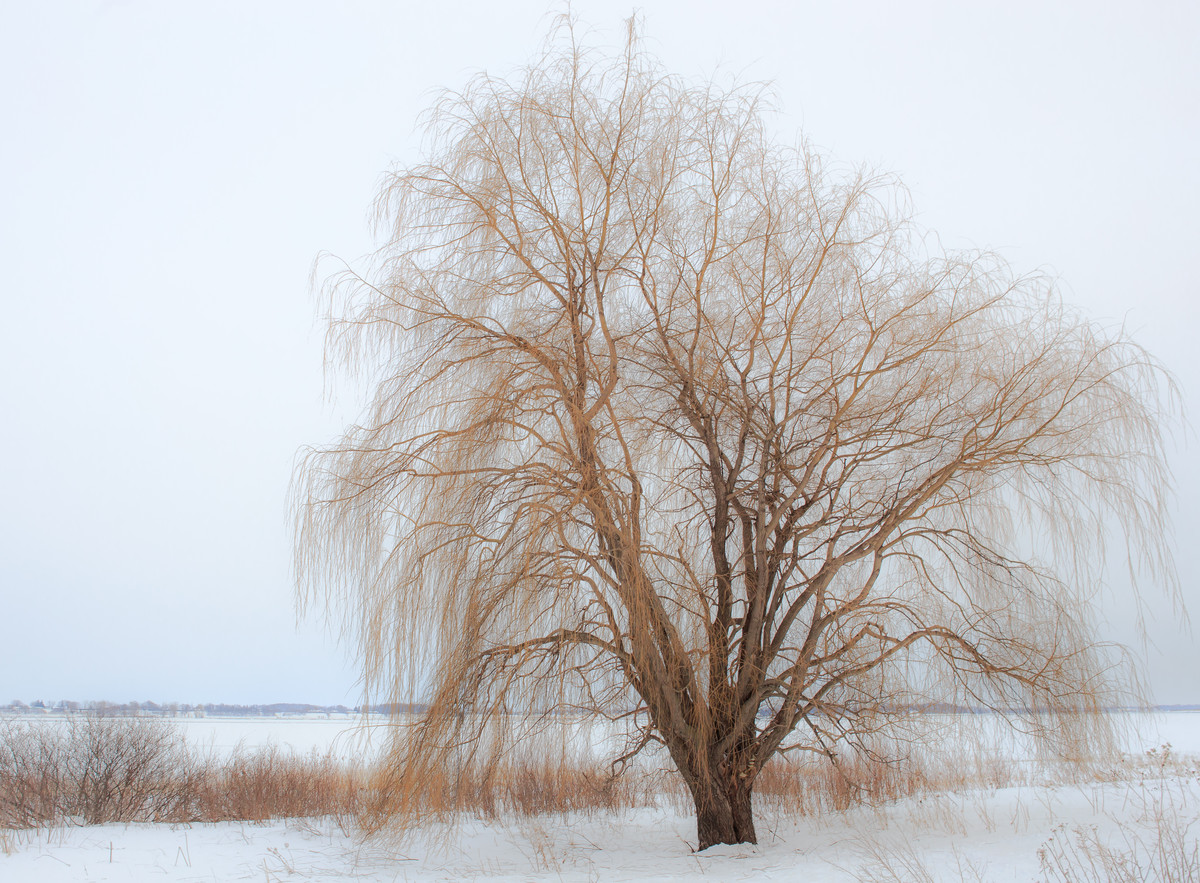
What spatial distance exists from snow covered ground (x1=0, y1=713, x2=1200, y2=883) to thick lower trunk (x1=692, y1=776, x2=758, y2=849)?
13 cm

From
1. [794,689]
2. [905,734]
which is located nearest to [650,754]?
[794,689]

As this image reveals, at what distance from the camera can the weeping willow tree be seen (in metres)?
5.80

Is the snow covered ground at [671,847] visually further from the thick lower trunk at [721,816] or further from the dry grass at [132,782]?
the dry grass at [132,782]

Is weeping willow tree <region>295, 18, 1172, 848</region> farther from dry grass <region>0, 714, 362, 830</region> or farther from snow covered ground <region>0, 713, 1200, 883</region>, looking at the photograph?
dry grass <region>0, 714, 362, 830</region>

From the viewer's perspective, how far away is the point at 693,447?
271 inches

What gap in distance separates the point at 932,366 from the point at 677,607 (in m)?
3.01

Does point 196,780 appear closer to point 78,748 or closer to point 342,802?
point 78,748

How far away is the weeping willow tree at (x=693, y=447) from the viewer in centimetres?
580

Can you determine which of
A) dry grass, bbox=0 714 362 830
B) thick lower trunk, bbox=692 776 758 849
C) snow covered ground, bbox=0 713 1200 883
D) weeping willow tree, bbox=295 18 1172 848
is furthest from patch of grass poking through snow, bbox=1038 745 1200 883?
dry grass, bbox=0 714 362 830

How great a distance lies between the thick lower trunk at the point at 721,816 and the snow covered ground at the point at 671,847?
0.13 meters

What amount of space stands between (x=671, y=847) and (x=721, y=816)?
708mm

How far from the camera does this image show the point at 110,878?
222 inches

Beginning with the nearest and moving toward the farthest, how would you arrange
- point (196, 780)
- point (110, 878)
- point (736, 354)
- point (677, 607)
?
point (110, 878) < point (677, 607) < point (736, 354) < point (196, 780)

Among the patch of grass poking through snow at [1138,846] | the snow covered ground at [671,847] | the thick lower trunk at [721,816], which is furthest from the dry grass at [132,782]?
the patch of grass poking through snow at [1138,846]
